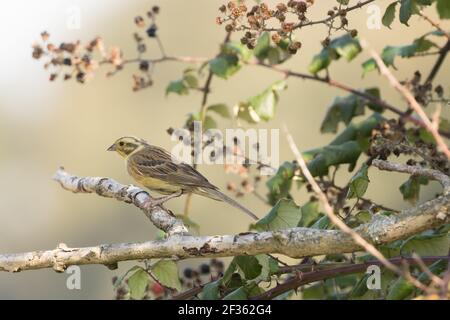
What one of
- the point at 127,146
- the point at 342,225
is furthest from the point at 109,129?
the point at 342,225

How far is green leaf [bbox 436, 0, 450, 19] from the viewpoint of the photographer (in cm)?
490

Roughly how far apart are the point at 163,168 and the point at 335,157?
2099 millimetres

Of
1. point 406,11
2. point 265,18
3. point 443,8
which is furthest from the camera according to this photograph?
point 443,8

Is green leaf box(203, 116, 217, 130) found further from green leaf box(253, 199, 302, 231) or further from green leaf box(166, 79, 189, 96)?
green leaf box(253, 199, 302, 231)

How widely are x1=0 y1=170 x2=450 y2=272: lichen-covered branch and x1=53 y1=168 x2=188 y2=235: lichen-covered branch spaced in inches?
29.9

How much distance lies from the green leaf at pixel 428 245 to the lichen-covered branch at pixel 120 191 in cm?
150

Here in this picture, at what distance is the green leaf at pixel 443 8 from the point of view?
4.90m

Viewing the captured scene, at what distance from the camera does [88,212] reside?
67.8 feet

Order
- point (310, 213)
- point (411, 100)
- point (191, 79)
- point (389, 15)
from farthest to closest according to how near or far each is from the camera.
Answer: point (191, 79) < point (310, 213) < point (389, 15) < point (411, 100)

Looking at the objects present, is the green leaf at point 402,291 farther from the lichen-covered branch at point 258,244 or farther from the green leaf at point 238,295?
the green leaf at point 238,295

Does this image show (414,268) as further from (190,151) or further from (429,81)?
(190,151)

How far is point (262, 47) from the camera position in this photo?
5.92 m

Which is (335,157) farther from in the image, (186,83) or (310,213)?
(186,83)
